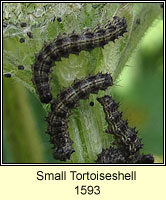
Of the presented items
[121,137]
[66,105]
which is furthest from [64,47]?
[121,137]

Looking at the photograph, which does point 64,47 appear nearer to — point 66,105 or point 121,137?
point 66,105

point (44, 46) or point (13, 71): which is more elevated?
point (44, 46)

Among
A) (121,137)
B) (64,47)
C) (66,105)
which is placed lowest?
(121,137)

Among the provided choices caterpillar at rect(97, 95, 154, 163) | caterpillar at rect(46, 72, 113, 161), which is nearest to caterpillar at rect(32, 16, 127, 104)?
caterpillar at rect(46, 72, 113, 161)

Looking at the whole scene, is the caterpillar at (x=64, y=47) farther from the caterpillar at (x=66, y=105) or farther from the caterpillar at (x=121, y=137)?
the caterpillar at (x=121, y=137)

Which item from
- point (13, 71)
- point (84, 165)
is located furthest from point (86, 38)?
point (84, 165)

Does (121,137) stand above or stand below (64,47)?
below

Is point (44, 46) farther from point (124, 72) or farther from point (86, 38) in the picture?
point (124, 72)
